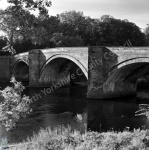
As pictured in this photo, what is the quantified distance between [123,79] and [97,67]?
13.6 feet

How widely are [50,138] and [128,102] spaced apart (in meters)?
20.1

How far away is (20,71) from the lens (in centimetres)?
5403

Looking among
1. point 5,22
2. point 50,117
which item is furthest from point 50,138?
point 50,117

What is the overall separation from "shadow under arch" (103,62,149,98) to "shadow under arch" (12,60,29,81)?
25.6 metres

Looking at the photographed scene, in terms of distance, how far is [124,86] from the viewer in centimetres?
3288

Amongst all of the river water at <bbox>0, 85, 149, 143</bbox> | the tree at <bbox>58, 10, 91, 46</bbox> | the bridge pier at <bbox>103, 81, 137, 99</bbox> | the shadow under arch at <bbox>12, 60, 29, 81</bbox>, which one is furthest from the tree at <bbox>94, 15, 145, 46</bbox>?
the river water at <bbox>0, 85, 149, 143</bbox>

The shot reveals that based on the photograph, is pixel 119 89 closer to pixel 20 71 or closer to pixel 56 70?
pixel 56 70

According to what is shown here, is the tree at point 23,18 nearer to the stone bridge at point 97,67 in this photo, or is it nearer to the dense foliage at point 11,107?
the dense foliage at point 11,107

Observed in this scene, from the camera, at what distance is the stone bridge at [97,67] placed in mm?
28047

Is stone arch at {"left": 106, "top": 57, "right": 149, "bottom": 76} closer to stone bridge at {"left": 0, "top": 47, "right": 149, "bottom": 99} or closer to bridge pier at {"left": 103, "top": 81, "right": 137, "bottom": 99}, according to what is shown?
stone bridge at {"left": 0, "top": 47, "right": 149, "bottom": 99}

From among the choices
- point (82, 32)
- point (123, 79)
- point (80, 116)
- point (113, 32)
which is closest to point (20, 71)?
point (82, 32)

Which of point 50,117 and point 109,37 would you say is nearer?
point 50,117

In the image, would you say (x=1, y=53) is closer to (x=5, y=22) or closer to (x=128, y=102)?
(x=128, y=102)

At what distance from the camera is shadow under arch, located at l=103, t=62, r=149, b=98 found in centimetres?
2943
